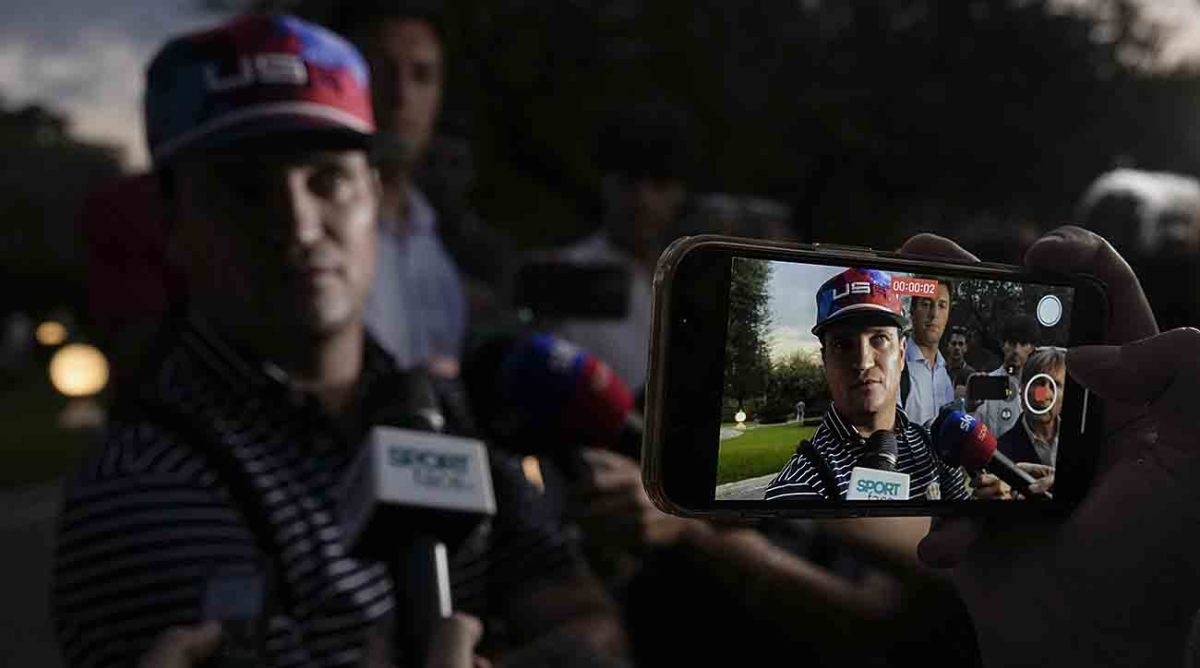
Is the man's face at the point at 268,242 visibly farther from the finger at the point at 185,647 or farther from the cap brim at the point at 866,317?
the cap brim at the point at 866,317

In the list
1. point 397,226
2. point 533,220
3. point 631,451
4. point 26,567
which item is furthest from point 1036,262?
point 533,220

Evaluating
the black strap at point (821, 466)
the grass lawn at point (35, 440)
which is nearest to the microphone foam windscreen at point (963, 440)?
the black strap at point (821, 466)

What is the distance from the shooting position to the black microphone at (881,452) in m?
1.04

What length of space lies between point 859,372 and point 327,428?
107 cm

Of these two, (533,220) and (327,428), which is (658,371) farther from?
(533,220)

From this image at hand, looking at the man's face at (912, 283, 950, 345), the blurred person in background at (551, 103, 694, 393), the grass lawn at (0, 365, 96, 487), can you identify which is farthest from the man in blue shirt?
the grass lawn at (0, 365, 96, 487)

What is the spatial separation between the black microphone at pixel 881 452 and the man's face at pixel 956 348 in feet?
0.27

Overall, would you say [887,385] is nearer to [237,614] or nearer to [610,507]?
[237,614]

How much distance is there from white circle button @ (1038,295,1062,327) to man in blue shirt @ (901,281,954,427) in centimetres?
11

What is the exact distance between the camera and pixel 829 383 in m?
1.00

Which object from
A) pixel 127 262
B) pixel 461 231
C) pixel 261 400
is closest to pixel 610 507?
pixel 261 400

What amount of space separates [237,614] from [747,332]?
0.67 meters

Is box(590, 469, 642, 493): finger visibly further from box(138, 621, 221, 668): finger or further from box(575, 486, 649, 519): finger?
box(138, 621, 221, 668): finger

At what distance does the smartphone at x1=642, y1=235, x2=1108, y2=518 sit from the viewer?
0.97 m
